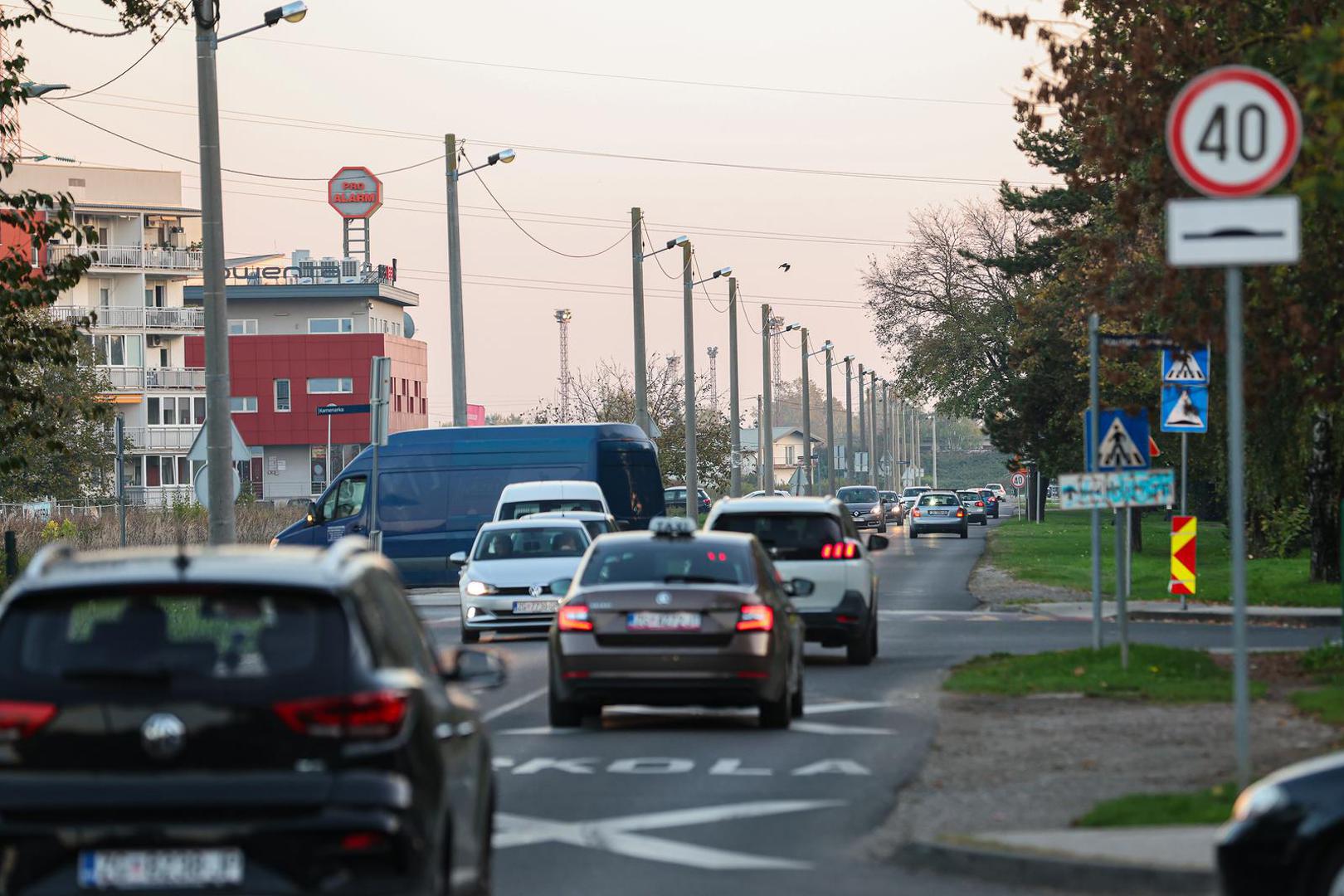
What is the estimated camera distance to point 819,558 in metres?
22.1

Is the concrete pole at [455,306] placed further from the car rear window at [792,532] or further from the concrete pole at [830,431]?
the concrete pole at [830,431]

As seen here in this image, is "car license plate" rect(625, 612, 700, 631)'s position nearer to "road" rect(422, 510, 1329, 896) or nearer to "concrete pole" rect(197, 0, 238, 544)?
"road" rect(422, 510, 1329, 896)

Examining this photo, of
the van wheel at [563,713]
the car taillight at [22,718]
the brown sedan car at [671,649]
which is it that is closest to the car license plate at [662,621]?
the brown sedan car at [671,649]

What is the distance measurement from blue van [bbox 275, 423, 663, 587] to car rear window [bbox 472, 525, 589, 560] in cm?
1069

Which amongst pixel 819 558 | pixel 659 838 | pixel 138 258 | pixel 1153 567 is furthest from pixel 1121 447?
pixel 138 258

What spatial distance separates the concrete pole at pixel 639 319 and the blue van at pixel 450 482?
1425 cm

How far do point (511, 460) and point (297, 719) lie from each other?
32506 mm

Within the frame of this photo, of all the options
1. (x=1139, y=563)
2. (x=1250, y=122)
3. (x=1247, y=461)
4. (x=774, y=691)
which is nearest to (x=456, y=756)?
(x=1250, y=122)

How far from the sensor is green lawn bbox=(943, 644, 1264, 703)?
1769 centimetres

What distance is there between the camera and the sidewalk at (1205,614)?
28.7 m

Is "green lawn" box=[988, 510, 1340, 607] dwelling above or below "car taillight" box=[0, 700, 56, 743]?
below

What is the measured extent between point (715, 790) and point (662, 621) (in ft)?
10.5

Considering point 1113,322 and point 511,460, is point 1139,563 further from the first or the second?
point 511,460

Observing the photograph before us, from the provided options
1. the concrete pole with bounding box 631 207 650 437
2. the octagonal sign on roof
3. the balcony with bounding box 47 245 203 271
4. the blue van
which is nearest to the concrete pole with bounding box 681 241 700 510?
the concrete pole with bounding box 631 207 650 437
